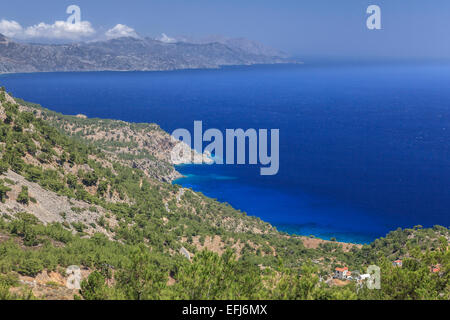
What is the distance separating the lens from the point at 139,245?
2322 cm

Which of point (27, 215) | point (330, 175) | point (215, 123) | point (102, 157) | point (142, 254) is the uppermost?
point (215, 123)

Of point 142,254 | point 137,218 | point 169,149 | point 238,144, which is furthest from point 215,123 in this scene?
point 142,254

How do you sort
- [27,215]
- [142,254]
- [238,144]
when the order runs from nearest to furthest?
[142,254]
[27,215]
[238,144]

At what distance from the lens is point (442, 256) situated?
76.6 ft

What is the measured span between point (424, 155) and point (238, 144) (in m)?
74.2

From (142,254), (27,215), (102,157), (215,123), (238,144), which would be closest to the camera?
(142,254)

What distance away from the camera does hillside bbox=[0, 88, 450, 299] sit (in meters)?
19.3

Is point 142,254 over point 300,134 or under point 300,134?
under

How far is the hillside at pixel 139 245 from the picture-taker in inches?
760

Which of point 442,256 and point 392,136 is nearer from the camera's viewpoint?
point 442,256
